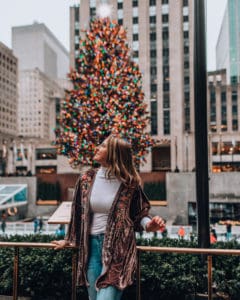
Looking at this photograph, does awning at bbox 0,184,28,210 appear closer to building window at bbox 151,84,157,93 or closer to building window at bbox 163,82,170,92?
building window at bbox 151,84,157,93

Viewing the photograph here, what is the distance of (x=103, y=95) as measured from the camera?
Answer: 55.2 ft

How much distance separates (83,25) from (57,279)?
133 ft

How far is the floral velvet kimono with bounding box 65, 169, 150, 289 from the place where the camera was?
7.47ft

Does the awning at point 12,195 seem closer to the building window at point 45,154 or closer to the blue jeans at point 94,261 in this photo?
the blue jeans at point 94,261

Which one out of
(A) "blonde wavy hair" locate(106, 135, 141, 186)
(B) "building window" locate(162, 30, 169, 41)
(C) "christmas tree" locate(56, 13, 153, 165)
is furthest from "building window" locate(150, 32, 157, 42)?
(A) "blonde wavy hair" locate(106, 135, 141, 186)

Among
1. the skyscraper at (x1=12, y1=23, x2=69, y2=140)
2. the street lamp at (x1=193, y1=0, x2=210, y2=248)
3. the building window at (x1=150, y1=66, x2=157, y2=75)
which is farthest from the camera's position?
the skyscraper at (x1=12, y1=23, x2=69, y2=140)

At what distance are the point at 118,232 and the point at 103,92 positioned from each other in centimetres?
1503

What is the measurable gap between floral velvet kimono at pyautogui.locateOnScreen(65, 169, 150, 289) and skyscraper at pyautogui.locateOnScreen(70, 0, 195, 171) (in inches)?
1545

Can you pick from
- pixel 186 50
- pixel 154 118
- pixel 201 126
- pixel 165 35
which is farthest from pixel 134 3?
pixel 201 126

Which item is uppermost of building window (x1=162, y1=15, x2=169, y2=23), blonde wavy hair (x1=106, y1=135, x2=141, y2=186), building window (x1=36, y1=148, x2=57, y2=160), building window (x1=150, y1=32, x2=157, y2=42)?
building window (x1=162, y1=15, x2=169, y2=23)

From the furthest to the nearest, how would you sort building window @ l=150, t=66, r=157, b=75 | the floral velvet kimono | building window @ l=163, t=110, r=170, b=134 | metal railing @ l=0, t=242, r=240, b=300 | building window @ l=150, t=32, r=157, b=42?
building window @ l=163, t=110, r=170, b=134
building window @ l=150, t=66, r=157, b=75
building window @ l=150, t=32, r=157, b=42
metal railing @ l=0, t=242, r=240, b=300
the floral velvet kimono

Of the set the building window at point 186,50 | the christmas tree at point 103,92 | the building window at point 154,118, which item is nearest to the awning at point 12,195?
the christmas tree at point 103,92

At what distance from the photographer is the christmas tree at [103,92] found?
16562 millimetres

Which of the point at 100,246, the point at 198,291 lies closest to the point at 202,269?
the point at 198,291
